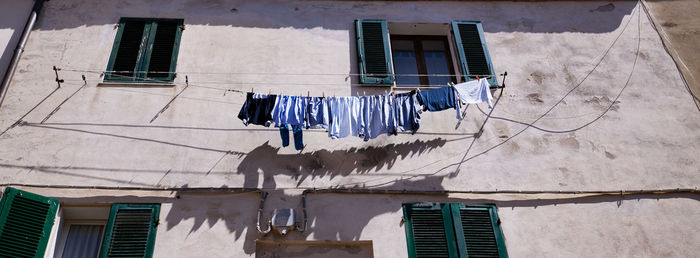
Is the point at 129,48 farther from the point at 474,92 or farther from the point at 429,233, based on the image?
the point at 429,233

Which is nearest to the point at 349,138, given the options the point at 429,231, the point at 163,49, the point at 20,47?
the point at 429,231

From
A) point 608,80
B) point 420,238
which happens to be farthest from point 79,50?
point 608,80

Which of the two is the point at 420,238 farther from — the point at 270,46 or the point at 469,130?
the point at 270,46

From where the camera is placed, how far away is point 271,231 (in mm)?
8414

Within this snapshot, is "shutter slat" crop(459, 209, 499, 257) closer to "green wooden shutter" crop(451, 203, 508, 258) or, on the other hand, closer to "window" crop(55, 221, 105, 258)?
"green wooden shutter" crop(451, 203, 508, 258)

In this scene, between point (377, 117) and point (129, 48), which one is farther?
point (129, 48)

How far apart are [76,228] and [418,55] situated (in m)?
5.99

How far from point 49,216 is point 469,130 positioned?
19.4 ft

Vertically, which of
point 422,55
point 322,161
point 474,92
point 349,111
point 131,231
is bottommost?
point 131,231

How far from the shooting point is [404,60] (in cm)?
1085

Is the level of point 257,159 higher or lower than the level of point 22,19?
lower

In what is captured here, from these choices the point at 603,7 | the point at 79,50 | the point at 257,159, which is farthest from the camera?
the point at 603,7

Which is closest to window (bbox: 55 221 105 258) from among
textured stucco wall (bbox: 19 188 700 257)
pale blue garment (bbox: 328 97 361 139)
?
textured stucco wall (bbox: 19 188 700 257)

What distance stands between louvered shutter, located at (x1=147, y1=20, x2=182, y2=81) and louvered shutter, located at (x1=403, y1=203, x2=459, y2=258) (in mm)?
4301
